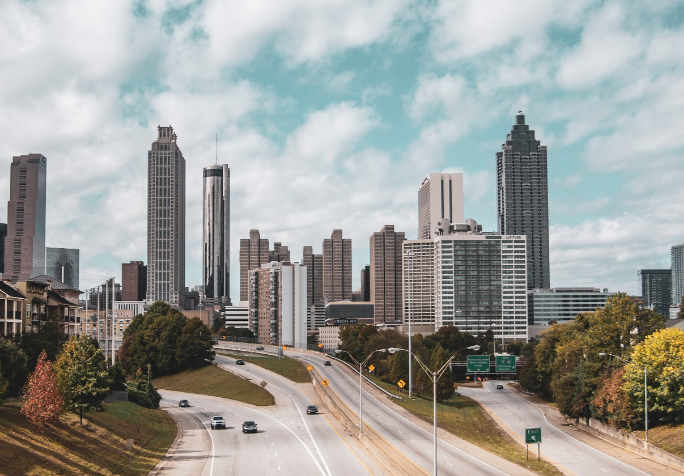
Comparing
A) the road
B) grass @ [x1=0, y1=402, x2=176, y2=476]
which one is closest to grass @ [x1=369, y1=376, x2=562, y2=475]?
the road

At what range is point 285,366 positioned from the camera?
423 feet

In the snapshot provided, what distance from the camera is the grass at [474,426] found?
54.7 m

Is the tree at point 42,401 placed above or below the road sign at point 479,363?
above

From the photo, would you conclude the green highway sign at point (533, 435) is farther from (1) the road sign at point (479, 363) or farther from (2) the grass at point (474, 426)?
(1) the road sign at point (479, 363)

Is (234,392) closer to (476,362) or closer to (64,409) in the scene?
(476,362)

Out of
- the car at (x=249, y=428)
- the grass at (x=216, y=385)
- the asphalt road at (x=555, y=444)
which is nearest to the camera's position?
the asphalt road at (x=555, y=444)

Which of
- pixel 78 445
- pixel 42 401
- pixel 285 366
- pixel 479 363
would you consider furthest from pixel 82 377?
pixel 285 366

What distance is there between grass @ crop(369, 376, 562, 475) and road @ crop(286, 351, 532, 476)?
221 centimetres

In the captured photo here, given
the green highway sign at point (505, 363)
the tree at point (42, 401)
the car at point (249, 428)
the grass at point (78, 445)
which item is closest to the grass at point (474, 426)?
the green highway sign at point (505, 363)

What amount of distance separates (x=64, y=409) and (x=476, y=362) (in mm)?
47505

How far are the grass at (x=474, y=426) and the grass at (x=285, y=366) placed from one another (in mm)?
17940

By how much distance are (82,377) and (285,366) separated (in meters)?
75.2

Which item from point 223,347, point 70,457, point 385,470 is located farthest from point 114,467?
point 223,347

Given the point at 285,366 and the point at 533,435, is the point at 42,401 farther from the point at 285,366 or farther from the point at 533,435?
the point at 285,366
